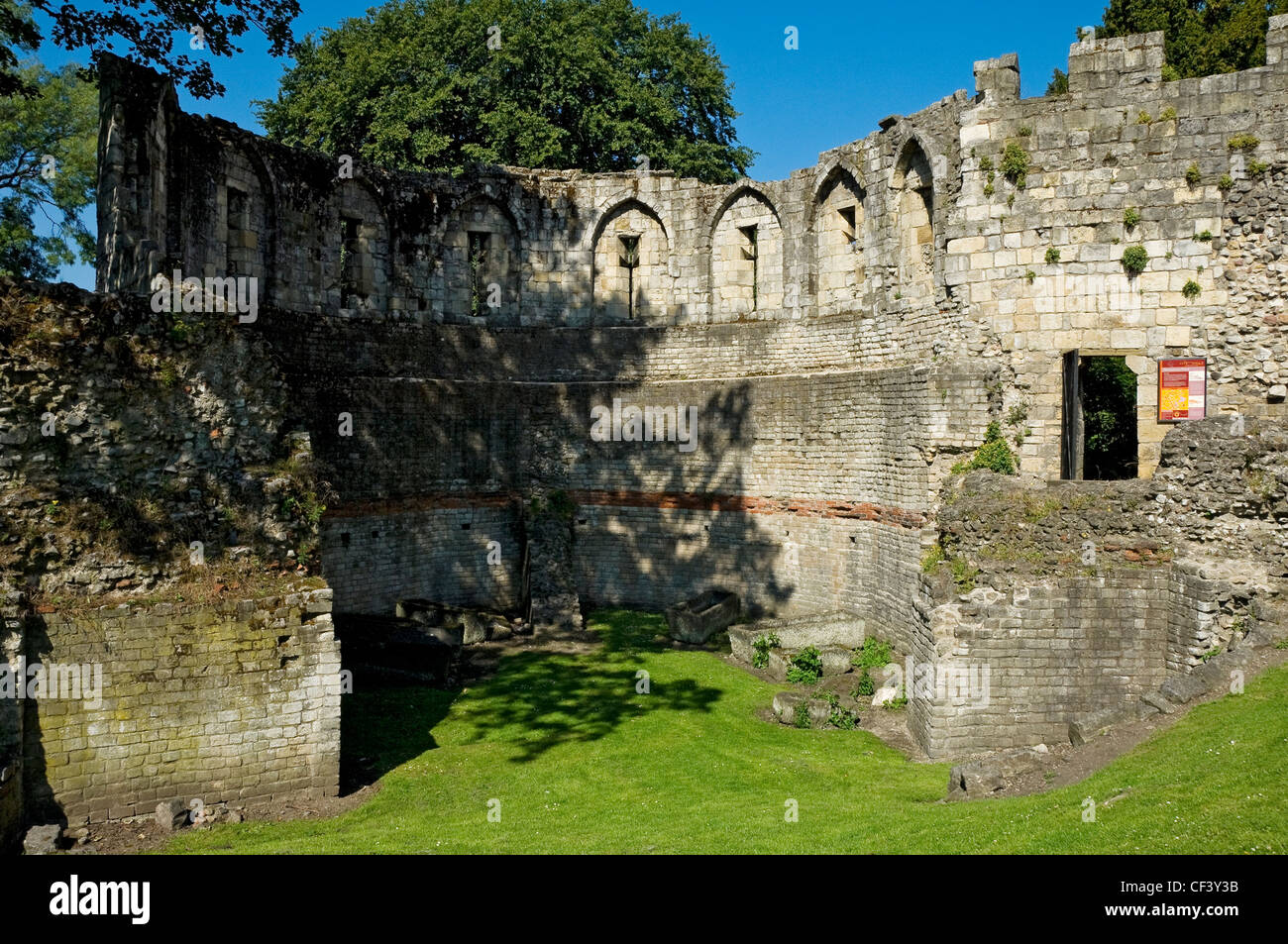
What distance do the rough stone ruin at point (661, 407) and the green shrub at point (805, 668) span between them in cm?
124

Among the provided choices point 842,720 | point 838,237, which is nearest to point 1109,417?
point 838,237

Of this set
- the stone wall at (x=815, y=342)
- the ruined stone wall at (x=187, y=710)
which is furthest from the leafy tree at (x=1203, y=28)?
the ruined stone wall at (x=187, y=710)

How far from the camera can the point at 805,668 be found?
1577 cm

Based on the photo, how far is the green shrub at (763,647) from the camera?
16234mm

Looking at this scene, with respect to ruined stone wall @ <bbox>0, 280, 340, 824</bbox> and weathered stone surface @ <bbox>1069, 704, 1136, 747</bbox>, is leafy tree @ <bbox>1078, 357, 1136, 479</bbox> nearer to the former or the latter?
weathered stone surface @ <bbox>1069, 704, 1136, 747</bbox>

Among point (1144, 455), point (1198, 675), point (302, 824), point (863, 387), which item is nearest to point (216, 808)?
point (302, 824)

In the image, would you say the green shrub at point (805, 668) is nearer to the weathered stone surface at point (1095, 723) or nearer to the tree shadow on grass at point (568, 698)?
the tree shadow on grass at point (568, 698)

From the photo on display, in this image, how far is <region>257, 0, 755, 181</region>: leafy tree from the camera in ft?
91.7

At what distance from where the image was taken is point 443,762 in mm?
11859

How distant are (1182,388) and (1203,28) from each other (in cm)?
1448

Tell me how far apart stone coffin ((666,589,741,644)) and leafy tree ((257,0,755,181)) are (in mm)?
15451

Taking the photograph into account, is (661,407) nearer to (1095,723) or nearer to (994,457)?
(994,457)

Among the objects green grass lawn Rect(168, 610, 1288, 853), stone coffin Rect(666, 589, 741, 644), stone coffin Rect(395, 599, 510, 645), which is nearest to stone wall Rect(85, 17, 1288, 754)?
stone coffin Rect(395, 599, 510, 645)
